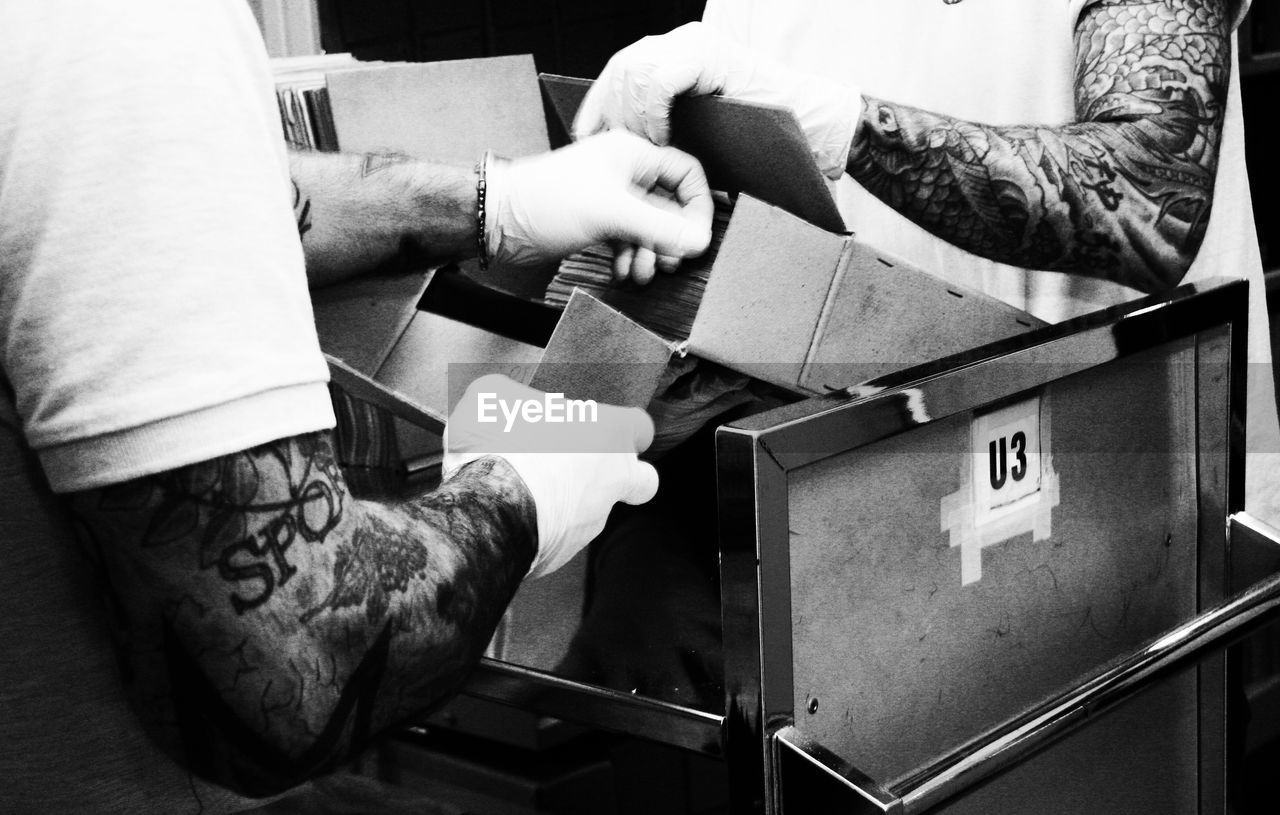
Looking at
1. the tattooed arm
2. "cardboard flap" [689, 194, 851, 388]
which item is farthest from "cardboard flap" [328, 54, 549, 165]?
"cardboard flap" [689, 194, 851, 388]

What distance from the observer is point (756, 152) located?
122 centimetres

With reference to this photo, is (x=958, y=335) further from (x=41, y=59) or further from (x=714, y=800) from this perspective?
Answer: (x=714, y=800)

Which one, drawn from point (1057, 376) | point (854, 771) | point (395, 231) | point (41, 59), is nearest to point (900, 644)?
point (854, 771)

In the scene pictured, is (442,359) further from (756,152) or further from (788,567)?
(788,567)

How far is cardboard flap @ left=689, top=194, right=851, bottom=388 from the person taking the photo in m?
1.11

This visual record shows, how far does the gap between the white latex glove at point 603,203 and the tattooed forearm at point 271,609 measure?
0.47 m

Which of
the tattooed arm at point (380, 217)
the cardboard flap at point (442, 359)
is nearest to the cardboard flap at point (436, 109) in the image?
the tattooed arm at point (380, 217)

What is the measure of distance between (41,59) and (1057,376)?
0.86m

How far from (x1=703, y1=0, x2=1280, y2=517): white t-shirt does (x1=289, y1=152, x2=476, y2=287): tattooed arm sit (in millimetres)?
724

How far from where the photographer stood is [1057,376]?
1069 millimetres

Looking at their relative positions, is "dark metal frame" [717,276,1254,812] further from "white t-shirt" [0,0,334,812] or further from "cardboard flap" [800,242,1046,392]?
"white t-shirt" [0,0,334,812]

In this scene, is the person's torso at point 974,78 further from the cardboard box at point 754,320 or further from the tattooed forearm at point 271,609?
the tattooed forearm at point 271,609

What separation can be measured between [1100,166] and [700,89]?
0.55m

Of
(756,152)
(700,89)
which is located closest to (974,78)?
(700,89)
